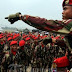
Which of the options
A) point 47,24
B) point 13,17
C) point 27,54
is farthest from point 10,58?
point 47,24

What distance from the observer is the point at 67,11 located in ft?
8.33

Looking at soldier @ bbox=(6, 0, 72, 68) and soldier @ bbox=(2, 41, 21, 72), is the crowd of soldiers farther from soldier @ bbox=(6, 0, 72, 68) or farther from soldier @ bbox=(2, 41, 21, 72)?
soldier @ bbox=(6, 0, 72, 68)

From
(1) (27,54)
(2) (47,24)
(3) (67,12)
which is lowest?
(1) (27,54)

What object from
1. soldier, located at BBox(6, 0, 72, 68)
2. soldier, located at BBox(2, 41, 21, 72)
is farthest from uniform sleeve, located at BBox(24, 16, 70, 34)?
soldier, located at BBox(2, 41, 21, 72)

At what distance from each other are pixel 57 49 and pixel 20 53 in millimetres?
3556

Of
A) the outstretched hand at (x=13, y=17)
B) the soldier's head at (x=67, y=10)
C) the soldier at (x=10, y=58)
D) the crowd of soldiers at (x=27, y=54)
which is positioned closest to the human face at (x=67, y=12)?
the soldier's head at (x=67, y=10)

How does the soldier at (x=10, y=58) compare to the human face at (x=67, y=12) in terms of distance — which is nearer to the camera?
the human face at (x=67, y=12)

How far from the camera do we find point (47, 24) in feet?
7.63

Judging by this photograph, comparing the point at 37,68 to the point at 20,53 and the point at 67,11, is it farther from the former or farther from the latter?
the point at 67,11

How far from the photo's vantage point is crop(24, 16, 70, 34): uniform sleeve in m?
2.32

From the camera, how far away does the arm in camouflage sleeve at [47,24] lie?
2320 millimetres

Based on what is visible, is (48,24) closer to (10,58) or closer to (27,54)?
(10,58)

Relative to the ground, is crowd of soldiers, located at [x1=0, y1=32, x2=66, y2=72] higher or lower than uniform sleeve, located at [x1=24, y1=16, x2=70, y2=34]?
lower

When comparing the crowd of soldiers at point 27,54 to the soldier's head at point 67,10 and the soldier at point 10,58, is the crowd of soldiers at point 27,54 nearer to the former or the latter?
the soldier at point 10,58
